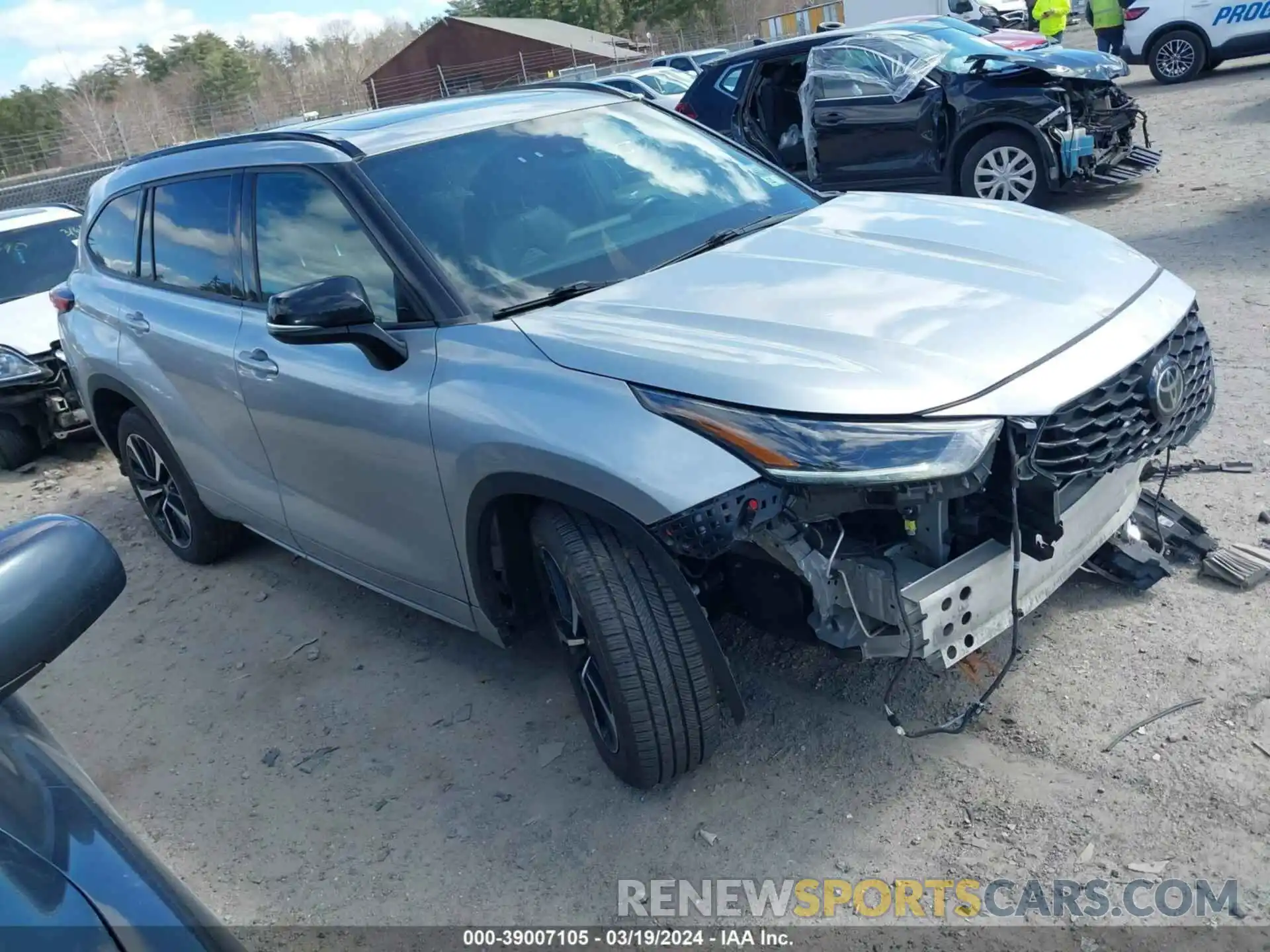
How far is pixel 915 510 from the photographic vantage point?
2.59 metres

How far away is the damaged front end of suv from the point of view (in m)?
2.42

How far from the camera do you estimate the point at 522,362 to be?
2.87 meters

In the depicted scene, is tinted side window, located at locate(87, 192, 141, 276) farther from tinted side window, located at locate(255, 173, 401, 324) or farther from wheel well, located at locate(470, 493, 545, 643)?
wheel well, located at locate(470, 493, 545, 643)

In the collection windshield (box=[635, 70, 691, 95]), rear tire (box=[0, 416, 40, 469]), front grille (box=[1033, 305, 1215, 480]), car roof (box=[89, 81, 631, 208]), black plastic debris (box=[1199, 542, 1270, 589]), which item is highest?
car roof (box=[89, 81, 631, 208])

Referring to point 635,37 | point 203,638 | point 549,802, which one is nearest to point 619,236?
point 549,802

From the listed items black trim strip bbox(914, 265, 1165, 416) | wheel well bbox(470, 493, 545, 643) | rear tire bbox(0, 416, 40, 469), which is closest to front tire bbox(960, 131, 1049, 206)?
black trim strip bbox(914, 265, 1165, 416)

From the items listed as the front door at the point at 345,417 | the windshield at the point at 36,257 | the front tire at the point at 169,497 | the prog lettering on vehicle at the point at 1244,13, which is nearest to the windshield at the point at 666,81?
the prog lettering on vehicle at the point at 1244,13

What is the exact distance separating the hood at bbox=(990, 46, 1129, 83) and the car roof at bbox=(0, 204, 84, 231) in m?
7.71

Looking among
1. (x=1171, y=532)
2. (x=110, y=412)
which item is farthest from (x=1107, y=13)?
(x=110, y=412)

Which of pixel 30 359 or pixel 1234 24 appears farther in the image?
pixel 1234 24

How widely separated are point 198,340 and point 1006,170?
22.8ft

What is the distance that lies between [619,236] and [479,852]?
1917 mm

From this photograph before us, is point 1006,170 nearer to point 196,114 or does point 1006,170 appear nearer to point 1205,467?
point 1205,467

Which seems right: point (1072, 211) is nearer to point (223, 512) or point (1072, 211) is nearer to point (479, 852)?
point (223, 512)
